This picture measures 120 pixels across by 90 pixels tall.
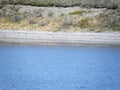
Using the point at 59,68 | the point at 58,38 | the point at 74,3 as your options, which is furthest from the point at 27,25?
the point at 59,68

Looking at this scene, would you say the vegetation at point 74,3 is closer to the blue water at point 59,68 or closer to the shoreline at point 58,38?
the shoreline at point 58,38

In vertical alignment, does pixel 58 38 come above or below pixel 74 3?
below

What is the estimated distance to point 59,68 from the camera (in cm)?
5034

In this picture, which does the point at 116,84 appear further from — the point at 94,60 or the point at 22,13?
the point at 22,13

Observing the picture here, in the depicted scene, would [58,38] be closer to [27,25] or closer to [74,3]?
[27,25]

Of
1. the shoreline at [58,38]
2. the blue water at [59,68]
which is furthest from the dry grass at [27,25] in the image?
the blue water at [59,68]

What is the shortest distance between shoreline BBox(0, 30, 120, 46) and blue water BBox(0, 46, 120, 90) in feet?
6.57

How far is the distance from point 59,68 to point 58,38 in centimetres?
1901

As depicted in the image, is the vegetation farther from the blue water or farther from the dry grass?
the blue water

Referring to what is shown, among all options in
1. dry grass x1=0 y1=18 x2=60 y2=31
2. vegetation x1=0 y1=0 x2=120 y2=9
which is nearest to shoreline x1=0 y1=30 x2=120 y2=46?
dry grass x1=0 y1=18 x2=60 y2=31

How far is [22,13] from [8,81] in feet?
128

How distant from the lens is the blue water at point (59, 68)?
42375 mm

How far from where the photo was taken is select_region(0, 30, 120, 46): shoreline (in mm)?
68312

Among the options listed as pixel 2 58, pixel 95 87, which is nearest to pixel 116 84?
pixel 95 87
